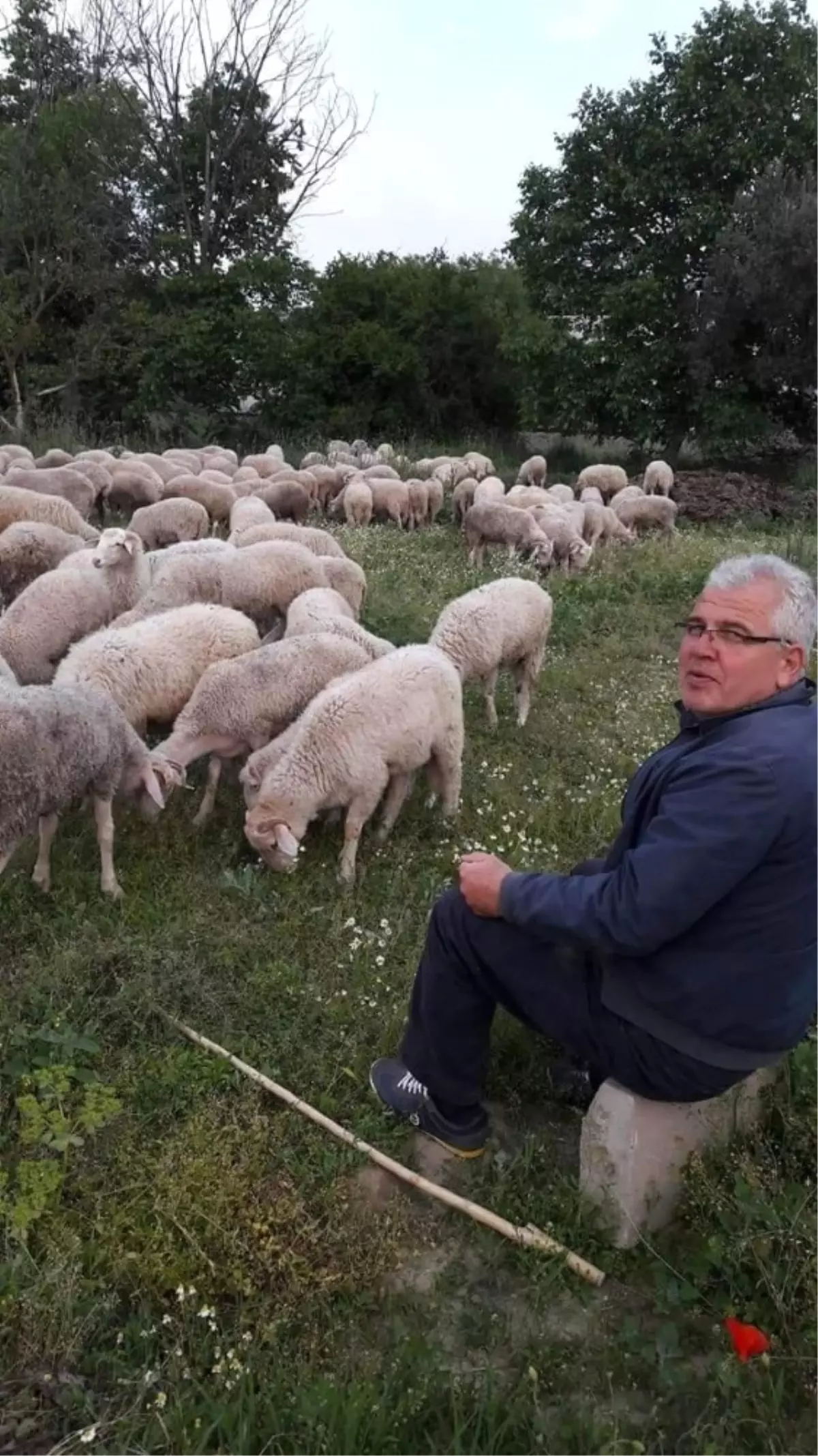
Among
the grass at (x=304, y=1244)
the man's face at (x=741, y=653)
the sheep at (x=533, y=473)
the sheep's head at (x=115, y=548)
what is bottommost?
the grass at (x=304, y=1244)

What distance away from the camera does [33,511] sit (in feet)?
33.4

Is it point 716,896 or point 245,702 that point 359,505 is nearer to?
point 245,702

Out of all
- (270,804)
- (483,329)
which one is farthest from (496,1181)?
(483,329)

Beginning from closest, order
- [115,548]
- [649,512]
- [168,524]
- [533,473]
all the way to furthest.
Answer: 1. [115,548]
2. [168,524]
3. [649,512]
4. [533,473]

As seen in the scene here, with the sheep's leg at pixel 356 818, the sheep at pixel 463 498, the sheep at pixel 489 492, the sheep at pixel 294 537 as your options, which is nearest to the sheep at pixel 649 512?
the sheep at pixel 489 492

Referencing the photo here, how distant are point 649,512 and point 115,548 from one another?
1077 cm

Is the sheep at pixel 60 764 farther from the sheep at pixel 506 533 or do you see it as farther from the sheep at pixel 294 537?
the sheep at pixel 506 533

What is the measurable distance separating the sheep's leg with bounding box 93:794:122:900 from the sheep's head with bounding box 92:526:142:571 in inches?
112

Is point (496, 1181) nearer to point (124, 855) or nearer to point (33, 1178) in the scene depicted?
point (33, 1178)

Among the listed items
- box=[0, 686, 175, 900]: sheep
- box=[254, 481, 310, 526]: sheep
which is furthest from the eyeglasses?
box=[254, 481, 310, 526]: sheep

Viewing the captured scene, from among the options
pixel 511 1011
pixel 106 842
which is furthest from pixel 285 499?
pixel 511 1011

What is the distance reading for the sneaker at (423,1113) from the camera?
325 cm

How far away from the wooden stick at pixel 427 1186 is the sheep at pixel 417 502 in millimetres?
13002

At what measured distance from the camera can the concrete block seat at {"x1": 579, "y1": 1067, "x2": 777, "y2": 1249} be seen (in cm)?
281
